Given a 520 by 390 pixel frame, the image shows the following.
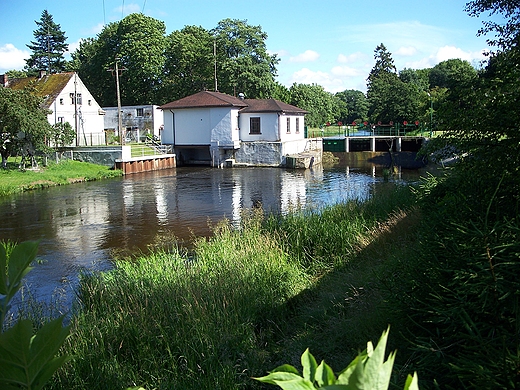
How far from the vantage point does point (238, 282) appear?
756cm

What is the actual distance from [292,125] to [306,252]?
3407cm

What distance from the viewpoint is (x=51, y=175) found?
2948cm

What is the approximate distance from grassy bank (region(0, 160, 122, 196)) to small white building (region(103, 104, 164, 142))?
16.7 meters

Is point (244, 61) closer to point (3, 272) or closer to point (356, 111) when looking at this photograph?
point (356, 111)

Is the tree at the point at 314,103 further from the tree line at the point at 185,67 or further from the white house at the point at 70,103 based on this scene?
the white house at the point at 70,103

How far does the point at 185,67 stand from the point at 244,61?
10672 mm

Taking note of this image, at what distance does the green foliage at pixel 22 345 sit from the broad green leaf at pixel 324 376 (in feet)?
2.08

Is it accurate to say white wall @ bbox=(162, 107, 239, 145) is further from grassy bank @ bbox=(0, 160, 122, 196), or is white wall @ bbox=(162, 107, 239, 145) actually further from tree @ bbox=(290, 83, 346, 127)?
tree @ bbox=(290, 83, 346, 127)

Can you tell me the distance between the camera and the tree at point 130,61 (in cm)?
6056

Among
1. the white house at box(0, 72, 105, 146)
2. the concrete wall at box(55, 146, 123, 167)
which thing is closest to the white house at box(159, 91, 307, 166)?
the concrete wall at box(55, 146, 123, 167)

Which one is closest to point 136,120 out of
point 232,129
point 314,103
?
point 232,129

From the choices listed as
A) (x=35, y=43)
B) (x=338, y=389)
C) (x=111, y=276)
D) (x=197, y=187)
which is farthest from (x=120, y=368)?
(x=35, y=43)

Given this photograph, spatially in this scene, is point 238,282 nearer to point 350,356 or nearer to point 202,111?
point 350,356

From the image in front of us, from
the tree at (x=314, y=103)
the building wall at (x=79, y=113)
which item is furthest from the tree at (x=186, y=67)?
the building wall at (x=79, y=113)
